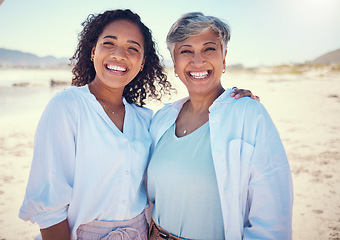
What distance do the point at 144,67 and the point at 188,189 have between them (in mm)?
1914

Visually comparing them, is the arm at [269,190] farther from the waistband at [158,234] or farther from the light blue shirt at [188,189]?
the waistband at [158,234]

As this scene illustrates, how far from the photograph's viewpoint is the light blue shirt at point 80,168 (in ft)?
7.12

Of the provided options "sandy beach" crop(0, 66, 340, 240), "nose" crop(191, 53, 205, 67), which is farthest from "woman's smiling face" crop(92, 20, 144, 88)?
"sandy beach" crop(0, 66, 340, 240)

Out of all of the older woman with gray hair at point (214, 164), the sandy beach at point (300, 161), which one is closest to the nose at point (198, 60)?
the older woman with gray hair at point (214, 164)

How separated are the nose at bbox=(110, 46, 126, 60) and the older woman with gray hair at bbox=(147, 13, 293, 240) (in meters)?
0.54

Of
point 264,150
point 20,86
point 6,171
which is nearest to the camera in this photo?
point 264,150

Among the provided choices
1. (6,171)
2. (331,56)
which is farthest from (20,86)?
(331,56)

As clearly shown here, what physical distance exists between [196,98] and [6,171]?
631 cm

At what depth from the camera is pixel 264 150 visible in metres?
2.14

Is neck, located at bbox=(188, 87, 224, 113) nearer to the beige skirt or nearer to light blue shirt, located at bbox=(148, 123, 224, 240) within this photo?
light blue shirt, located at bbox=(148, 123, 224, 240)

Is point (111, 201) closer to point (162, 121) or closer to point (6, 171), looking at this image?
point (162, 121)

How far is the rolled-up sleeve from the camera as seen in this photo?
84.7 inches

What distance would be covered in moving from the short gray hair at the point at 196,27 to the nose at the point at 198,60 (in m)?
0.21

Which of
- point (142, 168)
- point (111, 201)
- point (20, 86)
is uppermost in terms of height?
point (142, 168)
